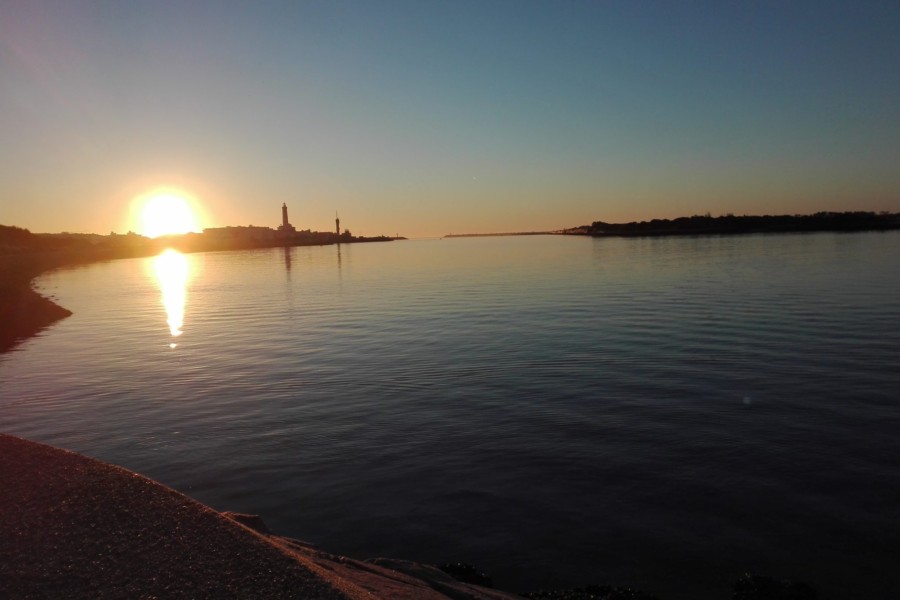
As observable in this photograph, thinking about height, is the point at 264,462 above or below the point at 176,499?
below

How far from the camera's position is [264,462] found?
10.9 meters

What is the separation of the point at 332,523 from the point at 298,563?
394cm

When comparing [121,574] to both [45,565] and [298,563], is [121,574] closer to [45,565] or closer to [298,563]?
[45,565]

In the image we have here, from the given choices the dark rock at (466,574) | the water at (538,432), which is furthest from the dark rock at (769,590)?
the dark rock at (466,574)

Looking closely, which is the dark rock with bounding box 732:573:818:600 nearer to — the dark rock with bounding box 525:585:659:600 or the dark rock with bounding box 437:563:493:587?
the dark rock with bounding box 525:585:659:600

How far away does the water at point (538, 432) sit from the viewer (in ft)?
25.4

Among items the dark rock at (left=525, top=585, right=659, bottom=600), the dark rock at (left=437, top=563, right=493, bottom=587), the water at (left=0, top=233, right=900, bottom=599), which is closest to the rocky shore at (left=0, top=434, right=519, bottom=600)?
the dark rock at (left=437, top=563, right=493, bottom=587)

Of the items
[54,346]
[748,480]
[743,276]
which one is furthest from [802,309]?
[54,346]

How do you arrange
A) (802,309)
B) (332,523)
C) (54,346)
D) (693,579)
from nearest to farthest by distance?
1. (693,579)
2. (332,523)
3. (54,346)
4. (802,309)

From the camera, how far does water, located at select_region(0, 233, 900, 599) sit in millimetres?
7750

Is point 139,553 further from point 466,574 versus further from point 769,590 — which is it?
point 769,590

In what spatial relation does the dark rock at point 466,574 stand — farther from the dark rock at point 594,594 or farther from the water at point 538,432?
the dark rock at point 594,594

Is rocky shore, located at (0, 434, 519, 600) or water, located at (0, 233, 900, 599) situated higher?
rocky shore, located at (0, 434, 519, 600)

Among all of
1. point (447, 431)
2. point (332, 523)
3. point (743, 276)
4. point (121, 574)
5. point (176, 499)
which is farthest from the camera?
point (743, 276)
